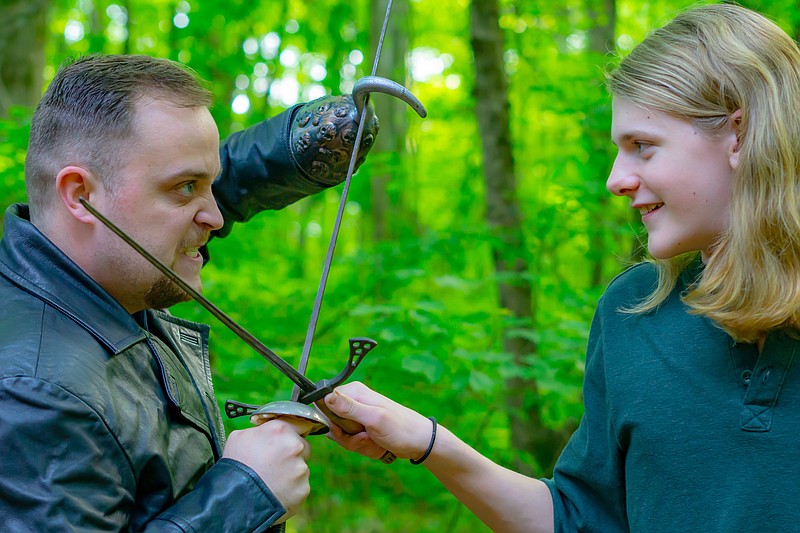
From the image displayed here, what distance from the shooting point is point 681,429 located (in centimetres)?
151

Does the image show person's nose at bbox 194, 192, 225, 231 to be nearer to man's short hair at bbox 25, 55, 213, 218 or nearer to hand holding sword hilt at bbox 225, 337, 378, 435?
man's short hair at bbox 25, 55, 213, 218

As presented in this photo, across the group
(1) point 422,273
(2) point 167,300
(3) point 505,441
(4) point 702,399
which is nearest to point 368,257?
(1) point 422,273

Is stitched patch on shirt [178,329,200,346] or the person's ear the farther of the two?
stitched patch on shirt [178,329,200,346]

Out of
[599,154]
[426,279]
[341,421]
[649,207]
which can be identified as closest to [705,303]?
[649,207]

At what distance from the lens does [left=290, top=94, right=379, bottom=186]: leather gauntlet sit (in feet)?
6.45

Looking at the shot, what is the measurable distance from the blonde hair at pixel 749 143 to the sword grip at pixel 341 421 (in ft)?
2.49

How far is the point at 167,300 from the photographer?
1642 millimetres

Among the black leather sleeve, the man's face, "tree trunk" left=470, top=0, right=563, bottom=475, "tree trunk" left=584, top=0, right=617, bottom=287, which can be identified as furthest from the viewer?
"tree trunk" left=470, top=0, right=563, bottom=475

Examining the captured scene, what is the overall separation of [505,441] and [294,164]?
328 centimetres

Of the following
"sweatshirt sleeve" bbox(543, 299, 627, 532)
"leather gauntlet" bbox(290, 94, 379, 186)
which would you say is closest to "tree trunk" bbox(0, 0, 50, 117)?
"leather gauntlet" bbox(290, 94, 379, 186)

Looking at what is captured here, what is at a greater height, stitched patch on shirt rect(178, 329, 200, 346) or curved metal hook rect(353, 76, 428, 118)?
curved metal hook rect(353, 76, 428, 118)

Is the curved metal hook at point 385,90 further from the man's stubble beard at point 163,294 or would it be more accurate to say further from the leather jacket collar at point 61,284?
the leather jacket collar at point 61,284

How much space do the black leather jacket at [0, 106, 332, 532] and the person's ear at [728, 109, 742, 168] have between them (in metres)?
1.11

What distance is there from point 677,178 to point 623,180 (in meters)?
0.11
